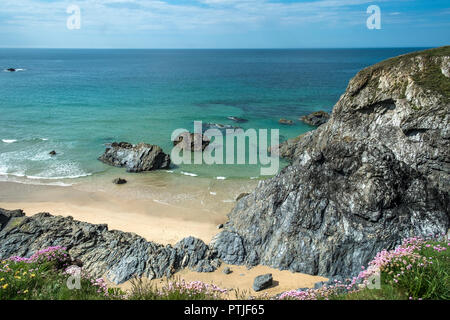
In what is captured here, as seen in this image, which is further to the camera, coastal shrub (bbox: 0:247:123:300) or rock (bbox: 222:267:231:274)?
rock (bbox: 222:267:231:274)

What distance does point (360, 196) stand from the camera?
13.1m

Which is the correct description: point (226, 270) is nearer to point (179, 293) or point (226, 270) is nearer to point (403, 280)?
point (179, 293)

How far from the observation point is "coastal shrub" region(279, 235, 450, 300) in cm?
699

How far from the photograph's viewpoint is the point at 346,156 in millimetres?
14367

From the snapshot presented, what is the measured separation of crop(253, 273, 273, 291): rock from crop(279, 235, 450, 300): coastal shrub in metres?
3.35

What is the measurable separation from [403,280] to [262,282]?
5.37 metres

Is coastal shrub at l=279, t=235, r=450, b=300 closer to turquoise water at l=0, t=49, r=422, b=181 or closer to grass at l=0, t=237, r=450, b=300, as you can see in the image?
grass at l=0, t=237, r=450, b=300

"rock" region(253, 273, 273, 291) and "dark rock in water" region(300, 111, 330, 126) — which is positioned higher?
"dark rock in water" region(300, 111, 330, 126)

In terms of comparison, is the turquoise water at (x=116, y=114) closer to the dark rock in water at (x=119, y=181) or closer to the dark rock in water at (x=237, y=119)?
the dark rock in water at (x=237, y=119)

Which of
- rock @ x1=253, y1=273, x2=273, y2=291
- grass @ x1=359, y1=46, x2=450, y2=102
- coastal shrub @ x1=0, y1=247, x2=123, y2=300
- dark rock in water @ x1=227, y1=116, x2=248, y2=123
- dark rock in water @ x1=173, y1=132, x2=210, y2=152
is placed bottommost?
rock @ x1=253, y1=273, x2=273, y2=291

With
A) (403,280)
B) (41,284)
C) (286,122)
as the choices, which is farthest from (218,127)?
(403,280)

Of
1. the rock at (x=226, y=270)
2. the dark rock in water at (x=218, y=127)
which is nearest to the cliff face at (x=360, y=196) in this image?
the rock at (x=226, y=270)

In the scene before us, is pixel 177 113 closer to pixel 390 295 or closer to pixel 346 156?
pixel 346 156

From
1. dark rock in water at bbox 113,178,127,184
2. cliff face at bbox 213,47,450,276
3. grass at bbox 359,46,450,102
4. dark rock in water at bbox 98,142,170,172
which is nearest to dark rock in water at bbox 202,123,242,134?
dark rock in water at bbox 98,142,170,172
